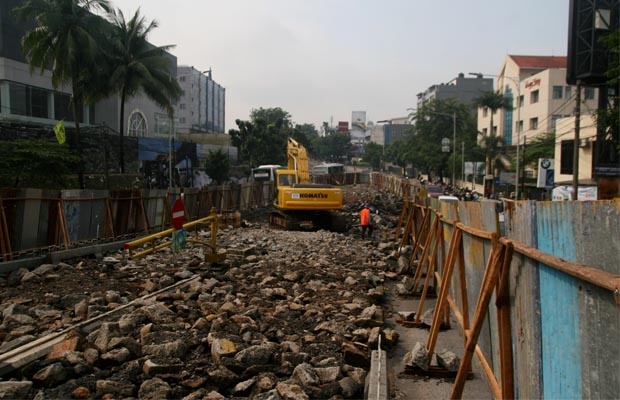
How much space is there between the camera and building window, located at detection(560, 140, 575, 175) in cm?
3778

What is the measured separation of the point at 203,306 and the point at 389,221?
20752 mm

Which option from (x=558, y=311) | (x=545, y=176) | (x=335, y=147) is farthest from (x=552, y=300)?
(x=335, y=147)

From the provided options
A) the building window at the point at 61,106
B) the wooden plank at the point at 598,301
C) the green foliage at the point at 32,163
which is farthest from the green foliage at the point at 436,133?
the wooden plank at the point at 598,301

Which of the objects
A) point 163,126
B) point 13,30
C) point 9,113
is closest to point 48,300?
point 9,113

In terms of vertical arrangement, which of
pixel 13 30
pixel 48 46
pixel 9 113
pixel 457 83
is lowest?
pixel 9 113

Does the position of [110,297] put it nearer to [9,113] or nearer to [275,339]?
[275,339]

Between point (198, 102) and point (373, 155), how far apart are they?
53954 mm

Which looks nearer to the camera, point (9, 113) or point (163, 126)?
point (9, 113)

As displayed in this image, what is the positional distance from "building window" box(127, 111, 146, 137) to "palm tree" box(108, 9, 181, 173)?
21.2 m

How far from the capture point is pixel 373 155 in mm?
138625

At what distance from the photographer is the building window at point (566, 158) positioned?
37781mm

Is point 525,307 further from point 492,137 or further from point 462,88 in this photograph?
point 462,88

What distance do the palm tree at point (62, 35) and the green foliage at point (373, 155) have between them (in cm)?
10843

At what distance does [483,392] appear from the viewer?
17.3 ft
